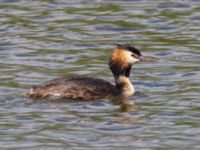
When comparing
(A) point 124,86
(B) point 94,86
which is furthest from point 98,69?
(B) point 94,86

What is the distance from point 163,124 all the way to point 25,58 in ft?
17.3

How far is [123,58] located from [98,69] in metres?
1.60

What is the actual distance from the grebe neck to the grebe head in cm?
8

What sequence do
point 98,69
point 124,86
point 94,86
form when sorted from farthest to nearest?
point 98,69
point 124,86
point 94,86

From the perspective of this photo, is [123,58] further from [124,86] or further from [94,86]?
[94,86]

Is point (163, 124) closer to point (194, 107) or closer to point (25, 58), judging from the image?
point (194, 107)

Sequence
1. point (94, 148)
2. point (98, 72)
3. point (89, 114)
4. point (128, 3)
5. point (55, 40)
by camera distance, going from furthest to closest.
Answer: point (128, 3) → point (55, 40) → point (98, 72) → point (89, 114) → point (94, 148)

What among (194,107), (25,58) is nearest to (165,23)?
(25,58)

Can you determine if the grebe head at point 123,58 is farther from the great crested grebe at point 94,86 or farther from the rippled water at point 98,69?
the rippled water at point 98,69

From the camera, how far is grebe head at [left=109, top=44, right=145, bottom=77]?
54.6 feet

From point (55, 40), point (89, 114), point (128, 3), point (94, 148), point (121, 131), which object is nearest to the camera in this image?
point (94, 148)

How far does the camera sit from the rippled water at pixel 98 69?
1355cm

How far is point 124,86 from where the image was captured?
16469 mm

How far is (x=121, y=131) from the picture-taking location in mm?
13898
